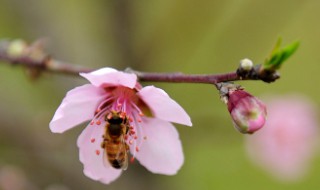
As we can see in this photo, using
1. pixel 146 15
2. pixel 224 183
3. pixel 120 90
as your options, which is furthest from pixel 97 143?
pixel 224 183

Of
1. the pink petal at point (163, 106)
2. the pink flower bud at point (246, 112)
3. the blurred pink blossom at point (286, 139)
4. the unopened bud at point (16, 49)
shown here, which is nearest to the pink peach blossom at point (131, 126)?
the pink petal at point (163, 106)

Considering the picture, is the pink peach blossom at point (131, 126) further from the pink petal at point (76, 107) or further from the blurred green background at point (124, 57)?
the blurred green background at point (124, 57)

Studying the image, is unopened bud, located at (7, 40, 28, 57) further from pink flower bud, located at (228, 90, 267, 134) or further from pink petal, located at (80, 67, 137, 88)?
pink flower bud, located at (228, 90, 267, 134)

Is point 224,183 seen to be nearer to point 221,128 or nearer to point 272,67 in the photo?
point 221,128

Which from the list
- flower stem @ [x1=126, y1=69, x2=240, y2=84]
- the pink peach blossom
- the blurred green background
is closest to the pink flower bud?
flower stem @ [x1=126, y1=69, x2=240, y2=84]

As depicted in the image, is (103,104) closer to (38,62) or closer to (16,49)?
(38,62)

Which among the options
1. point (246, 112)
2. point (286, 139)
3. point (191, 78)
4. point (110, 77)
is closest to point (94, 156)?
point (110, 77)
